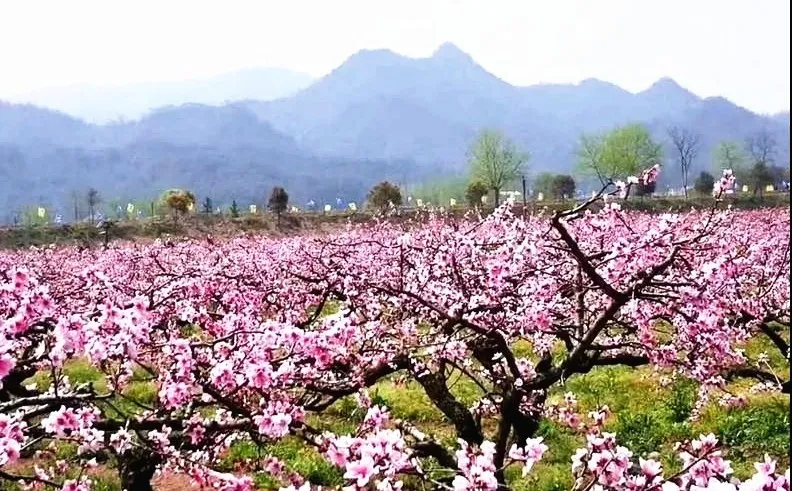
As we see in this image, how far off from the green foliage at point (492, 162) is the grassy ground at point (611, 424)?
43.2m

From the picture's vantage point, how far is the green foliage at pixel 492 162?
54.7m

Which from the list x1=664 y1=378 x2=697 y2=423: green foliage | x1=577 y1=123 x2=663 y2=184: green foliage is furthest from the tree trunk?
x1=577 y1=123 x2=663 y2=184: green foliage

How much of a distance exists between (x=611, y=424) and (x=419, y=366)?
3654 mm

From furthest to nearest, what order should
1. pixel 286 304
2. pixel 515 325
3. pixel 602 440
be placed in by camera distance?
pixel 286 304, pixel 515 325, pixel 602 440

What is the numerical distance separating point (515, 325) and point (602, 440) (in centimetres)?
253

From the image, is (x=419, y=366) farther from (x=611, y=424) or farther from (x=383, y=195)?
(x=383, y=195)

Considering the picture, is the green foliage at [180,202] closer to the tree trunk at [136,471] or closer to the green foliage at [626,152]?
the green foliage at [626,152]

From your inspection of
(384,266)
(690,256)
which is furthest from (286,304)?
(690,256)

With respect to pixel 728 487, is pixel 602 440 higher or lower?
lower

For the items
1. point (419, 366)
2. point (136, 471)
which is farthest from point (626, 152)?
point (136, 471)

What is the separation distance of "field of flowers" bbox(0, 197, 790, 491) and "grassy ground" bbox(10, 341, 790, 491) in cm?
3

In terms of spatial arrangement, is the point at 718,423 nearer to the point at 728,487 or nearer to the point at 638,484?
the point at 638,484

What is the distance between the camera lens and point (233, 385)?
370cm

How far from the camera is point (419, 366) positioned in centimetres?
555
